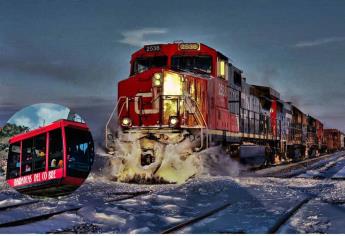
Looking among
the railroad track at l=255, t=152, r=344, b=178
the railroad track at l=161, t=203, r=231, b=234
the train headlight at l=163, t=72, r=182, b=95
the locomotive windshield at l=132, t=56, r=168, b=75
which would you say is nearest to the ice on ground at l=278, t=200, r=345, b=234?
the railroad track at l=161, t=203, r=231, b=234

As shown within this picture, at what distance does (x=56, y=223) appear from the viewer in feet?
18.4

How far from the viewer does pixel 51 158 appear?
4617 mm

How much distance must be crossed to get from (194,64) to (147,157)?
2708 millimetres

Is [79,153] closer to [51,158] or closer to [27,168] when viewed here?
[51,158]

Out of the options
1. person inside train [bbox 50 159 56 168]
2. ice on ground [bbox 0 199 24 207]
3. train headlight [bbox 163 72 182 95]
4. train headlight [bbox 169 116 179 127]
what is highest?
train headlight [bbox 163 72 182 95]

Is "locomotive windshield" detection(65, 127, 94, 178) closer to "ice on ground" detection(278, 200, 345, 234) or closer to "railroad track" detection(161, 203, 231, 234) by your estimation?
"railroad track" detection(161, 203, 231, 234)

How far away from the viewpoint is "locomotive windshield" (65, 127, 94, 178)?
4.63 m

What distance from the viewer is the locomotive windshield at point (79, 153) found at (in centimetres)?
463

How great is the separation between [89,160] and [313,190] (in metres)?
6.41

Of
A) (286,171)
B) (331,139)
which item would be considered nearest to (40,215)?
(286,171)

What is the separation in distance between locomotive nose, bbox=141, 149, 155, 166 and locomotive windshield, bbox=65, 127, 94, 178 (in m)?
5.70

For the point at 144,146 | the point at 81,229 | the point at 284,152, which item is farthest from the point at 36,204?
the point at 284,152

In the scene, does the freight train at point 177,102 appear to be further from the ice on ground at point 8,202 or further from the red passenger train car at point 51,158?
the red passenger train car at point 51,158

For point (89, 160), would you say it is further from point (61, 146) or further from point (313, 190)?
point (313, 190)
